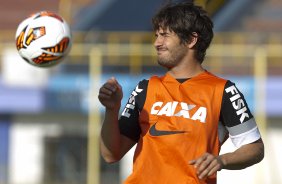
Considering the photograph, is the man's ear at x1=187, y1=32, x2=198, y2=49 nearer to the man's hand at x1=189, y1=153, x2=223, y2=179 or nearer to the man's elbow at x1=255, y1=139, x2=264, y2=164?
the man's elbow at x1=255, y1=139, x2=264, y2=164

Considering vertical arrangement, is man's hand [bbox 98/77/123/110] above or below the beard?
below

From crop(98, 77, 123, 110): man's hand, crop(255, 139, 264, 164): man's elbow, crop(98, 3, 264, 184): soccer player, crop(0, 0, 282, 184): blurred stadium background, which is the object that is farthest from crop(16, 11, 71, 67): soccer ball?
crop(0, 0, 282, 184): blurred stadium background

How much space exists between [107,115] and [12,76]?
720cm

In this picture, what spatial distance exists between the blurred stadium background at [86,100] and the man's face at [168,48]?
615cm

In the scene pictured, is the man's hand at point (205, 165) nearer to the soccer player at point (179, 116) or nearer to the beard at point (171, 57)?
the soccer player at point (179, 116)

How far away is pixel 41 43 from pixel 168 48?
56.3 inches

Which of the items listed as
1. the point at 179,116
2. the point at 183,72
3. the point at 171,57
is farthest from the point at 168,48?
the point at 179,116

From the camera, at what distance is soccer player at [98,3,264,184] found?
134 inches

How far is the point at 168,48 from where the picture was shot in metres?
3.56

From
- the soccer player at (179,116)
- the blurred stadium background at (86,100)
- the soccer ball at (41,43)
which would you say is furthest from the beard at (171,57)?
the blurred stadium background at (86,100)

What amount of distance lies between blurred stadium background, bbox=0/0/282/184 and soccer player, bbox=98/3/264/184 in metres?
6.10

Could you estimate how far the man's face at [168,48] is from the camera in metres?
3.54

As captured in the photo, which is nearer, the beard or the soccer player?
the soccer player

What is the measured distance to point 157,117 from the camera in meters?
3.51
